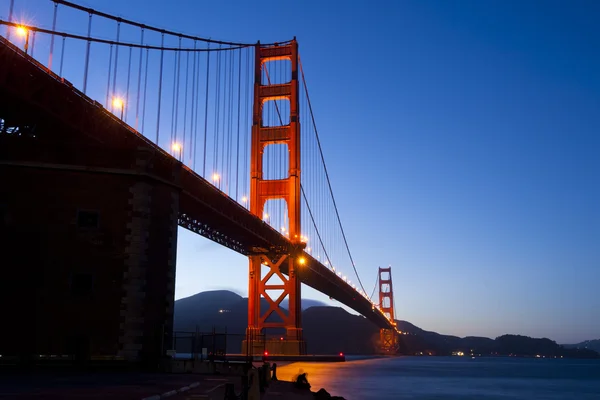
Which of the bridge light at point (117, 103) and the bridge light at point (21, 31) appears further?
the bridge light at point (117, 103)

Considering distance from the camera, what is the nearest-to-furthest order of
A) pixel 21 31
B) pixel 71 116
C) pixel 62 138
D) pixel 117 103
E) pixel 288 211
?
pixel 21 31, pixel 71 116, pixel 62 138, pixel 117 103, pixel 288 211

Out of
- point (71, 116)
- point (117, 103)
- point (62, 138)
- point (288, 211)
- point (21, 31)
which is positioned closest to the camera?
point (21, 31)

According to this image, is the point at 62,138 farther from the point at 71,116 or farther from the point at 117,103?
the point at 117,103

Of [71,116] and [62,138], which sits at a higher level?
[71,116]

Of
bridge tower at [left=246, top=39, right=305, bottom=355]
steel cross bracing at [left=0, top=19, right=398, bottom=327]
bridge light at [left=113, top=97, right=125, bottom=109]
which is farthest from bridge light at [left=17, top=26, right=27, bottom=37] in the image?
bridge tower at [left=246, top=39, right=305, bottom=355]

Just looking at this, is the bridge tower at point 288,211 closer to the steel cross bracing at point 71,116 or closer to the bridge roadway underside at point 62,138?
the steel cross bracing at point 71,116

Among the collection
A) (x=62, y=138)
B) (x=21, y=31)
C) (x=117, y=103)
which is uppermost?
(x=21, y=31)

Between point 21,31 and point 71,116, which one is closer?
point 21,31

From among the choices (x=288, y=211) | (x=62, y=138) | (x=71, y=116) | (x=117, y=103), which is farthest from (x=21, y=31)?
(x=288, y=211)

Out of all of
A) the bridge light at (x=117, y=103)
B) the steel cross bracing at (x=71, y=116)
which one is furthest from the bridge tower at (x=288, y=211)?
the bridge light at (x=117, y=103)

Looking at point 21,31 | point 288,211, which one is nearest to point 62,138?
point 21,31
